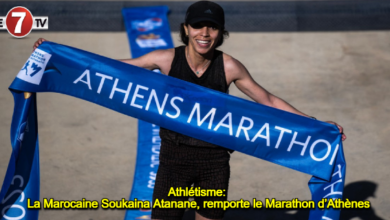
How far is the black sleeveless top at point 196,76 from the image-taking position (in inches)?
143

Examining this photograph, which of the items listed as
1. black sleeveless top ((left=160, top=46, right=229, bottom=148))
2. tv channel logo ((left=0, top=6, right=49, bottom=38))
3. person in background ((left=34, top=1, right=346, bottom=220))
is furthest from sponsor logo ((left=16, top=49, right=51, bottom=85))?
tv channel logo ((left=0, top=6, right=49, bottom=38))

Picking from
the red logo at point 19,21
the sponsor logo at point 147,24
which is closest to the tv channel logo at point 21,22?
the red logo at point 19,21

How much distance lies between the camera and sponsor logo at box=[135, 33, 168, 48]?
335 inches

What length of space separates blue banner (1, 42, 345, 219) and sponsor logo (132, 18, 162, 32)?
5.15 m

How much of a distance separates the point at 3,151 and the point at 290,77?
14.3 feet

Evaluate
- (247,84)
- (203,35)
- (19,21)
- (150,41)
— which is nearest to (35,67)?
(203,35)

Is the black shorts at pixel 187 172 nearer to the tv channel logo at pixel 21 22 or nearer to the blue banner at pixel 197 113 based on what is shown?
the blue banner at pixel 197 113

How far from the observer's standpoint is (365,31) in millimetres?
9195

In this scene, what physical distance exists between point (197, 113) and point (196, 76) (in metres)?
0.34

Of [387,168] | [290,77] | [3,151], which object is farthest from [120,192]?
[290,77]

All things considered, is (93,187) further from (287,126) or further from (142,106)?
(287,126)

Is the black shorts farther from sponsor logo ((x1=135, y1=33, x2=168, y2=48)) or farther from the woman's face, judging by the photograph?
sponsor logo ((x1=135, y1=33, x2=168, y2=48))

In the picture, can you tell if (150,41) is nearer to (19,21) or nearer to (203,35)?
(19,21)

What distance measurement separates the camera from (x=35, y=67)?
393cm
